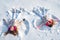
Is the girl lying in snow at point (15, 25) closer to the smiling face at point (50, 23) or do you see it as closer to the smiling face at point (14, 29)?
the smiling face at point (14, 29)

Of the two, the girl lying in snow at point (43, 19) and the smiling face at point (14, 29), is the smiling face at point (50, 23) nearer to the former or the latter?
the girl lying in snow at point (43, 19)

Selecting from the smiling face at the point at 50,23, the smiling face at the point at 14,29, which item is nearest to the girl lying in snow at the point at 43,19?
the smiling face at the point at 50,23

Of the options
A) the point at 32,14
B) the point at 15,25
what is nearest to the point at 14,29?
the point at 15,25

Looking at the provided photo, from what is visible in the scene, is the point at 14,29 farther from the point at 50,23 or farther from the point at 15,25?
the point at 50,23

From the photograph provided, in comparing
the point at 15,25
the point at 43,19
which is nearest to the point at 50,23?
the point at 43,19

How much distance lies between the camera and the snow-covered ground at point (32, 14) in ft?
3.03

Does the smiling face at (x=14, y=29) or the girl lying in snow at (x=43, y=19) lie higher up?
the girl lying in snow at (x=43, y=19)

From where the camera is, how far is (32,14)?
1.03 meters

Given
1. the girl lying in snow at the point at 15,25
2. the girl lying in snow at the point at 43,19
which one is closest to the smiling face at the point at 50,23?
the girl lying in snow at the point at 43,19

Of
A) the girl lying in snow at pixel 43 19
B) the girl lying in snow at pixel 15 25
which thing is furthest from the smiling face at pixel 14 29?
the girl lying in snow at pixel 43 19

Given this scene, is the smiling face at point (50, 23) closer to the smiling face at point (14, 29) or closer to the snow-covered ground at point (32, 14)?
the snow-covered ground at point (32, 14)

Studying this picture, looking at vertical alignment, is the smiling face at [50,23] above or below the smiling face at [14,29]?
above

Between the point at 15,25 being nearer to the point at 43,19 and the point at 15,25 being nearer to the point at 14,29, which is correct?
the point at 14,29

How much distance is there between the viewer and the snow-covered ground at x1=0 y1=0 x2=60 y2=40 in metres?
0.92
